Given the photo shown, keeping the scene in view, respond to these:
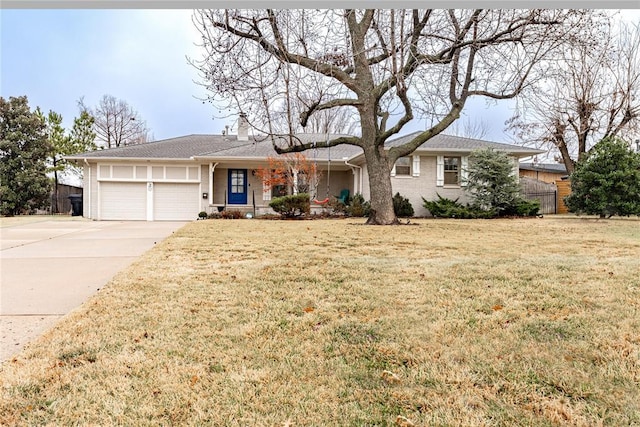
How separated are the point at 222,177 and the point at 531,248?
46.6 ft

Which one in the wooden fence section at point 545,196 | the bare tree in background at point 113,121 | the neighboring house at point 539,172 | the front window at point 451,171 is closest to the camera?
the front window at point 451,171

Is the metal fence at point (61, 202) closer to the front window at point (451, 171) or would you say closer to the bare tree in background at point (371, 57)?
the bare tree in background at point (371, 57)

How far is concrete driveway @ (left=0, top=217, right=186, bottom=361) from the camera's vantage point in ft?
10.6

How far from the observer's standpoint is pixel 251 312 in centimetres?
337

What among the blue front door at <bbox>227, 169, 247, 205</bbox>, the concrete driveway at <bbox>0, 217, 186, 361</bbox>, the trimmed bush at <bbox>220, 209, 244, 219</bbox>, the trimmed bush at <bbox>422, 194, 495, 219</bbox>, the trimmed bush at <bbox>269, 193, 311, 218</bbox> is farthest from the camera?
the blue front door at <bbox>227, 169, 247, 205</bbox>

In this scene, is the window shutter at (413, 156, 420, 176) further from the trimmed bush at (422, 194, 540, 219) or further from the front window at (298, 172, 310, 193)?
the front window at (298, 172, 310, 193)

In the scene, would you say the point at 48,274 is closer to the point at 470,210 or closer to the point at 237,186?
the point at 470,210

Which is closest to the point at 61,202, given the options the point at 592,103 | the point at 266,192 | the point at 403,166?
the point at 266,192

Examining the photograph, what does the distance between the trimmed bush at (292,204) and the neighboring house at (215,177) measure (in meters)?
1.91

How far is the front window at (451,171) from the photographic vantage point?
16.0 metres

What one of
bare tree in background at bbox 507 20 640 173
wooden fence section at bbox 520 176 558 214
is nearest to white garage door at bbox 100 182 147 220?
bare tree in background at bbox 507 20 640 173

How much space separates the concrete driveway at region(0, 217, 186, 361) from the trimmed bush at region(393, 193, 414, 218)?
29.3ft

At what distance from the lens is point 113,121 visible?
30531mm

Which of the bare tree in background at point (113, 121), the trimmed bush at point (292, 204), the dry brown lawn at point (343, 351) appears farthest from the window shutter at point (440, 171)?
the bare tree in background at point (113, 121)
